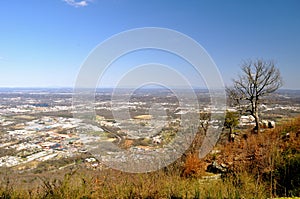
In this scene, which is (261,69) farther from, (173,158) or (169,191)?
(169,191)

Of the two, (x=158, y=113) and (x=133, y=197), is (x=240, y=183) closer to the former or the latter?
(x=133, y=197)

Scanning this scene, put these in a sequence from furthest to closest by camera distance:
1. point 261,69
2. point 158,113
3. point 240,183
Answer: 1. point 261,69
2. point 158,113
3. point 240,183

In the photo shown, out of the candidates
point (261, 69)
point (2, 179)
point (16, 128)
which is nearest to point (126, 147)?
point (2, 179)

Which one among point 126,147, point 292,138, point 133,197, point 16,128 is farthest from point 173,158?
point 16,128

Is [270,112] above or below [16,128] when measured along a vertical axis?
above

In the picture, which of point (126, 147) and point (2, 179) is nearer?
point (2, 179)

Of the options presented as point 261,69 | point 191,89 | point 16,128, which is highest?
point 261,69

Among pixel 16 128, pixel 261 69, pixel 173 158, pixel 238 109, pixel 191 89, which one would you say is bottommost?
pixel 16 128

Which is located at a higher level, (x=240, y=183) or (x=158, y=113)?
(x=158, y=113)

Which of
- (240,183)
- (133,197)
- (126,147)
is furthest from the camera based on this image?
(126,147)
